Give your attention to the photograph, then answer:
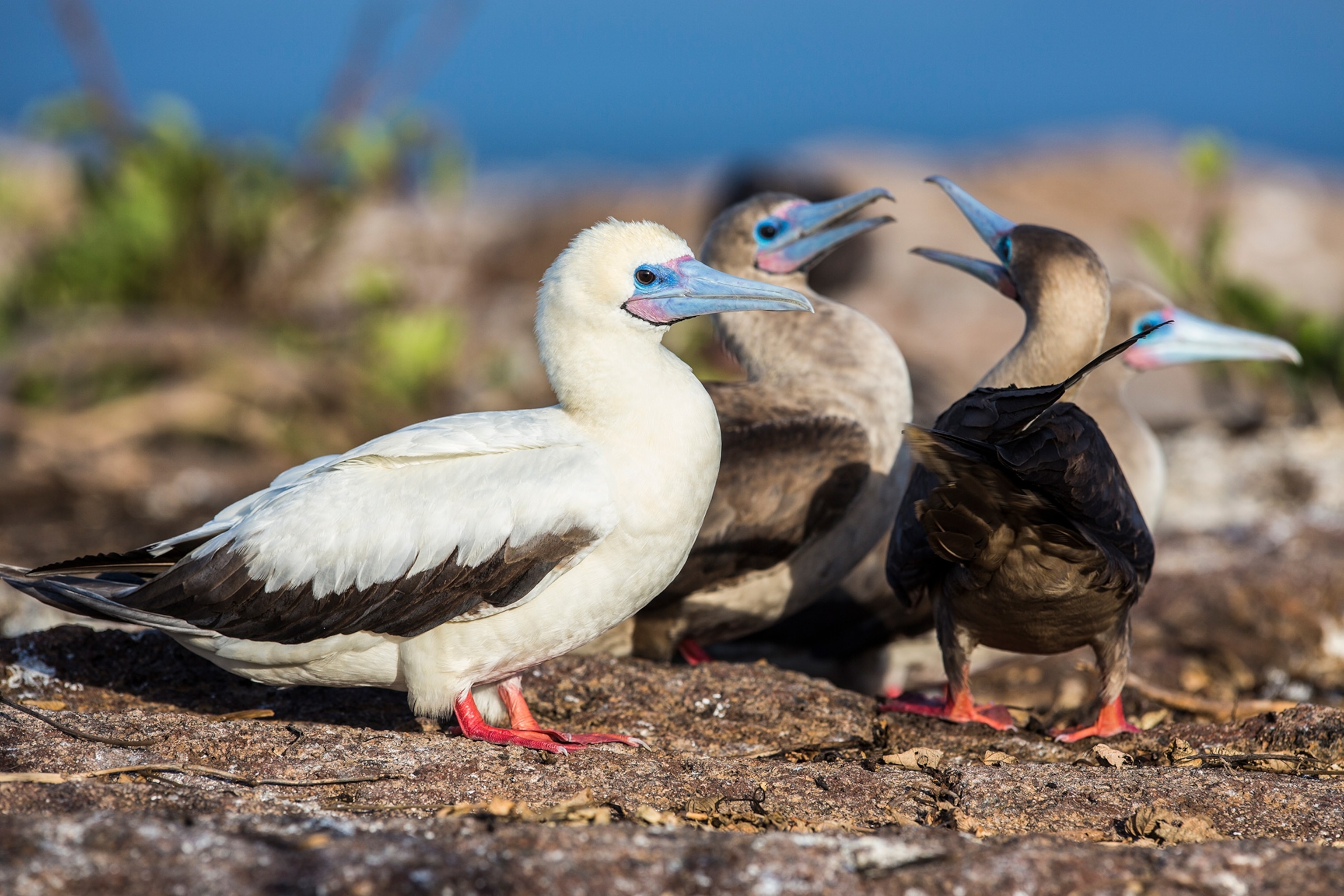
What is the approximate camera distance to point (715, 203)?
1773cm

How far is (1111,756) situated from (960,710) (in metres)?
0.64

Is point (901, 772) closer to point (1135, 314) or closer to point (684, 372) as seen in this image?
point (684, 372)

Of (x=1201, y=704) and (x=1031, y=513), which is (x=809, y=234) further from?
(x=1201, y=704)

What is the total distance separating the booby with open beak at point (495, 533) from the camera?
→ 3.82 m

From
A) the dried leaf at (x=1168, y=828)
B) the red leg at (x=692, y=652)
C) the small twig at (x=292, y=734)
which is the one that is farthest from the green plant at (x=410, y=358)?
the dried leaf at (x=1168, y=828)

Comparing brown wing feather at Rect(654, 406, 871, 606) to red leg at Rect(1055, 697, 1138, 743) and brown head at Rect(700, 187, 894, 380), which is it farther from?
red leg at Rect(1055, 697, 1138, 743)

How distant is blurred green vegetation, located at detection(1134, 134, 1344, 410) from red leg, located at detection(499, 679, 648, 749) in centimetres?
835

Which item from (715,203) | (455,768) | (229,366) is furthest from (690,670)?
(715,203)

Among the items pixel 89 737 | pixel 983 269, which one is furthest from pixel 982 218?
pixel 89 737

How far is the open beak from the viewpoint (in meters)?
6.12

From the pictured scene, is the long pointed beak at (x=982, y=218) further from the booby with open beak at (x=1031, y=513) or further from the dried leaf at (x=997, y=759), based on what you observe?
the dried leaf at (x=997, y=759)

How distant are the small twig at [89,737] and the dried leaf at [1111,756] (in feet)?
9.78

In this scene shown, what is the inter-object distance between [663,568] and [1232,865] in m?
1.75

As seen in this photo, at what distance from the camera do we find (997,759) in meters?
4.19
